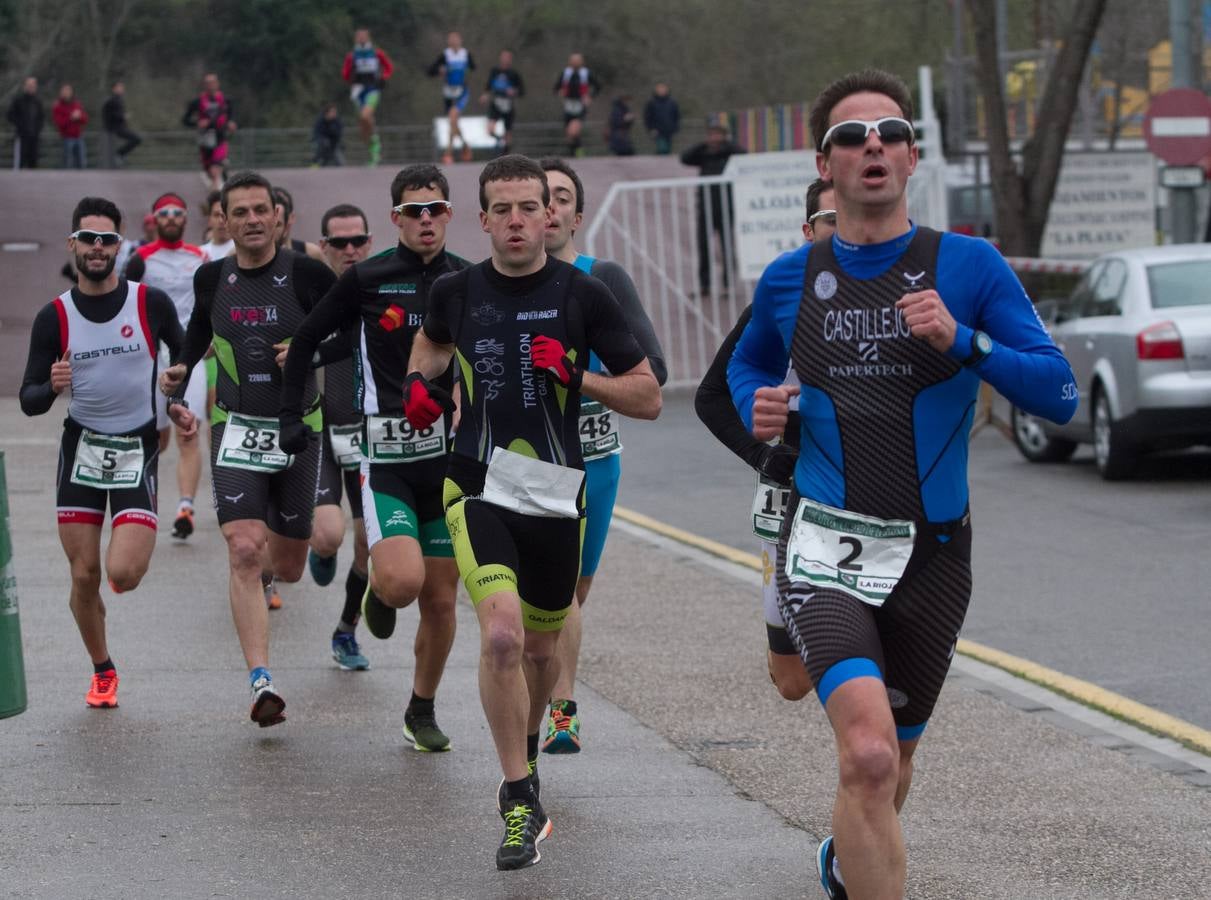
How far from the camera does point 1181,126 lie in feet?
67.9

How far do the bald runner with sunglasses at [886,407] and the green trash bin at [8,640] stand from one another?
2.53m

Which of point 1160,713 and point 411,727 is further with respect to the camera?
point 1160,713

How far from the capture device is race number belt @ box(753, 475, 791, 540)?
6621 millimetres

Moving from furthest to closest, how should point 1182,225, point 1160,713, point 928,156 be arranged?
point 928,156 < point 1182,225 < point 1160,713

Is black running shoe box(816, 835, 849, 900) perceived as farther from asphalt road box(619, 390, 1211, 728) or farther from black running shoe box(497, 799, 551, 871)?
asphalt road box(619, 390, 1211, 728)

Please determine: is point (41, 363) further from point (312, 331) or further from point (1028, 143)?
point (1028, 143)

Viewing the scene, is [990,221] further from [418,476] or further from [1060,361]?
[1060,361]

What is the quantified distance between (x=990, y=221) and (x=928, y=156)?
769 centimetres

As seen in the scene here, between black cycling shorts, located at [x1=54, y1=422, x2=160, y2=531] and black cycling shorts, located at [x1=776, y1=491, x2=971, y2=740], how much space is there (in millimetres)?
4052

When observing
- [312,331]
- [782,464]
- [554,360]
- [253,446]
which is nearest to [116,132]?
[253,446]

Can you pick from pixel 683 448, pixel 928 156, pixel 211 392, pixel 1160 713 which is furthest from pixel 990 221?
pixel 1160 713

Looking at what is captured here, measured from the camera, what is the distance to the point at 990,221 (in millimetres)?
31406

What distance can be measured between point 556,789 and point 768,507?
1.19 m

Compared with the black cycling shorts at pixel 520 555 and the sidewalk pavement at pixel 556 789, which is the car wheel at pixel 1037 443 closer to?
the sidewalk pavement at pixel 556 789
